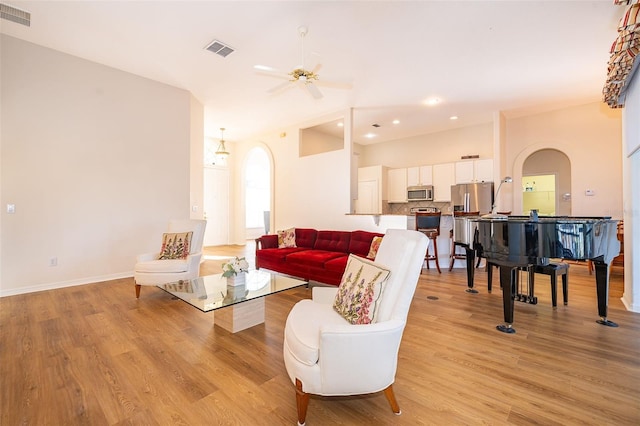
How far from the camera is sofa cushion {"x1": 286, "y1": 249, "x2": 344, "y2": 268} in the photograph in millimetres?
3887

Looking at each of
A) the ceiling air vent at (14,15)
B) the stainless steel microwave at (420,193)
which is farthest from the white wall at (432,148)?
the ceiling air vent at (14,15)

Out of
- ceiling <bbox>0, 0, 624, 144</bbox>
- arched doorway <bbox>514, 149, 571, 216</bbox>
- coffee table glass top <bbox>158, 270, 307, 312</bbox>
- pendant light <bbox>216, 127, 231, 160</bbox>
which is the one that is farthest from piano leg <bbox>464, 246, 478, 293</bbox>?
pendant light <bbox>216, 127, 231, 160</bbox>

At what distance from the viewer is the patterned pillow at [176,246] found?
368 cm

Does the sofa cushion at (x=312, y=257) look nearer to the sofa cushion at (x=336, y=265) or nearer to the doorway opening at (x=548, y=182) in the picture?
the sofa cushion at (x=336, y=265)

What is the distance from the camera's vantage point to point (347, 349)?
1.32 m

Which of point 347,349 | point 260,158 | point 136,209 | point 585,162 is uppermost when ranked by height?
point 260,158

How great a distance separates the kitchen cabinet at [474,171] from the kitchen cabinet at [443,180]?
0.46ft

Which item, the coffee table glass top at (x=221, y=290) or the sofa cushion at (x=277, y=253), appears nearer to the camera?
the coffee table glass top at (x=221, y=290)

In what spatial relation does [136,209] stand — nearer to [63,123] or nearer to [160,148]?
[160,148]

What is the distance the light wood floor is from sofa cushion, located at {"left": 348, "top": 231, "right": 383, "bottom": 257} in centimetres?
125

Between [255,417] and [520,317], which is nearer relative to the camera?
[255,417]

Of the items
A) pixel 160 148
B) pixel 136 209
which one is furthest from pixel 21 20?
pixel 136 209

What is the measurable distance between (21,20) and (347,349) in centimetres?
490

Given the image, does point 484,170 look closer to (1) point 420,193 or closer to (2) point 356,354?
(1) point 420,193
